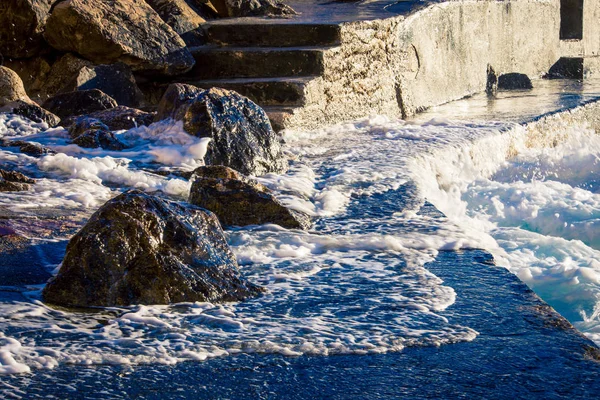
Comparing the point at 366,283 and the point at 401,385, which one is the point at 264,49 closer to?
the point at 366,283

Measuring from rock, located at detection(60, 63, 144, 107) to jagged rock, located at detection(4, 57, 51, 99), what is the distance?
328mm

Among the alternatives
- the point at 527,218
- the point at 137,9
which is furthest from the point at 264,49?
the point at 527,218

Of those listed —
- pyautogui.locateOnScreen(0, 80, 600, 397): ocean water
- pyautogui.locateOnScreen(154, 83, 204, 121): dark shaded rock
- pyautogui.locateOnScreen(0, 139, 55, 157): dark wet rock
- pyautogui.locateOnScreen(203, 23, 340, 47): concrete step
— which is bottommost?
pyautogui.locateOnScreen(0, 80, 600, 397): ocean water

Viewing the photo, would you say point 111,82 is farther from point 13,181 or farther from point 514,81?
point 514,81

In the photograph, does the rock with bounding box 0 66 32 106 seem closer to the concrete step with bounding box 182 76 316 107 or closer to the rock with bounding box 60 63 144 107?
the rock with bounding box 60 63 144 107

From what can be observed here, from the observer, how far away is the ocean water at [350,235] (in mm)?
2486

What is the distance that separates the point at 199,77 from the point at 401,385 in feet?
17.7

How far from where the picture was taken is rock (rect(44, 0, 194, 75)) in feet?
22.0

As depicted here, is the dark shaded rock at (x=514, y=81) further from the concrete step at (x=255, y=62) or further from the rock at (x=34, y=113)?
the rock at (x=34, y=113)

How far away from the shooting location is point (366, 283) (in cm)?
306

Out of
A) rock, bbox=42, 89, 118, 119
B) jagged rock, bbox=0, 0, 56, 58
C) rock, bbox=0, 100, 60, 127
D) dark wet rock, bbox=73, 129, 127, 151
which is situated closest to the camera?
dark wet rock, bbox=73, 129, 127, 151

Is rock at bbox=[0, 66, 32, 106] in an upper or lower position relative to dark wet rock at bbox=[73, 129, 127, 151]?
upper

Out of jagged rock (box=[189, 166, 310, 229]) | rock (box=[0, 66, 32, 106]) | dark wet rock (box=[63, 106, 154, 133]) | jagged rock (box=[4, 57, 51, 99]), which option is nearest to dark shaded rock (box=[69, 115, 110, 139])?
dark wet rock (box=[63, 106, 154, 133])

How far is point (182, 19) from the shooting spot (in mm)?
7770
